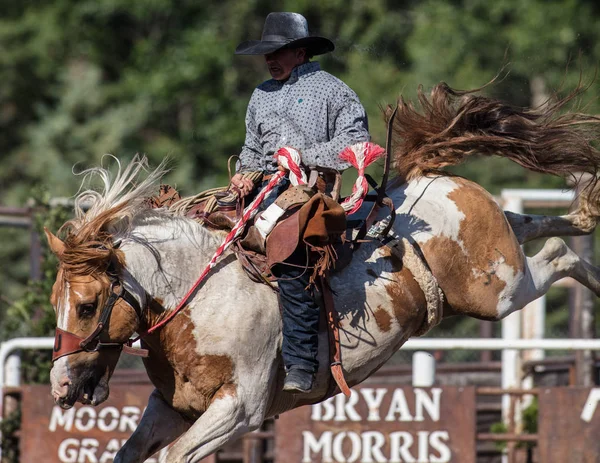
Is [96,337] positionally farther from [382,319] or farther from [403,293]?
[403,293]

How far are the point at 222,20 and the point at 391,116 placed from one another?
21.7 m

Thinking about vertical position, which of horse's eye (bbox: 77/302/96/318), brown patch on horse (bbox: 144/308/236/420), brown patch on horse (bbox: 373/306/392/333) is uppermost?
brown patch on horse (bbox: 373/306/392/333)

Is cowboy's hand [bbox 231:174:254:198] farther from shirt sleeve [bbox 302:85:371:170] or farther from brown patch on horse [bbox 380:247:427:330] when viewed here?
brown patch on horse [bbox 380:247:427:330]

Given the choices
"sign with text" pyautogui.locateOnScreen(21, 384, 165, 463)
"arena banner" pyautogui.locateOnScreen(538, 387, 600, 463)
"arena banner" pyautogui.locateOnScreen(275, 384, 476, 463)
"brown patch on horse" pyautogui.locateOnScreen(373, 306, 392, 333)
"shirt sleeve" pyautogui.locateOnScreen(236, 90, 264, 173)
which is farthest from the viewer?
"sign with text" pyautogui.locateOnScreen(21, 384, 165, 463)

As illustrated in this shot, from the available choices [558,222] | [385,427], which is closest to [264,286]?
[558,222]

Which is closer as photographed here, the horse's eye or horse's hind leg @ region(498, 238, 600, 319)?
the horse's eye

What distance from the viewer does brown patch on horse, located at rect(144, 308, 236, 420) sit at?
568 centimetres

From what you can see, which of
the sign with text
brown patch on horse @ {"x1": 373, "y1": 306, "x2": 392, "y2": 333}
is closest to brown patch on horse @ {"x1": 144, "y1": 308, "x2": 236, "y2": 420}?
brown patch on horse @ {"x1": 373, "y1": 306, "x2": 392, "y2": 333}

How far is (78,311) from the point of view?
17.9ft

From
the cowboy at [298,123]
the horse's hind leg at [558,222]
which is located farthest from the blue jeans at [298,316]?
the horse's hind leg at [558,222]

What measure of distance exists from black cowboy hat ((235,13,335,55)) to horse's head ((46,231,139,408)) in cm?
132

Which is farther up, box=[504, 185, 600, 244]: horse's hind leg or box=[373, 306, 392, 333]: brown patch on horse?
box=[504, 185, 600, 244]: horse's hind leg

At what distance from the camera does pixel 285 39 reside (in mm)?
6027

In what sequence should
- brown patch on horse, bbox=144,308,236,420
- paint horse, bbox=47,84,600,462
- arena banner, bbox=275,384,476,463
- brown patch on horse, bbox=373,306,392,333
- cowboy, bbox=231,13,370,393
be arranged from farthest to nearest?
arena banner, bbox=275,384,476,463
brown patch on horse, bbox=373,306,392,333
cowboy, bbox=231,13,370,393
brown patch on horse, bbox=144,308,236,420
paint horse, bbox=47,84,600,462
